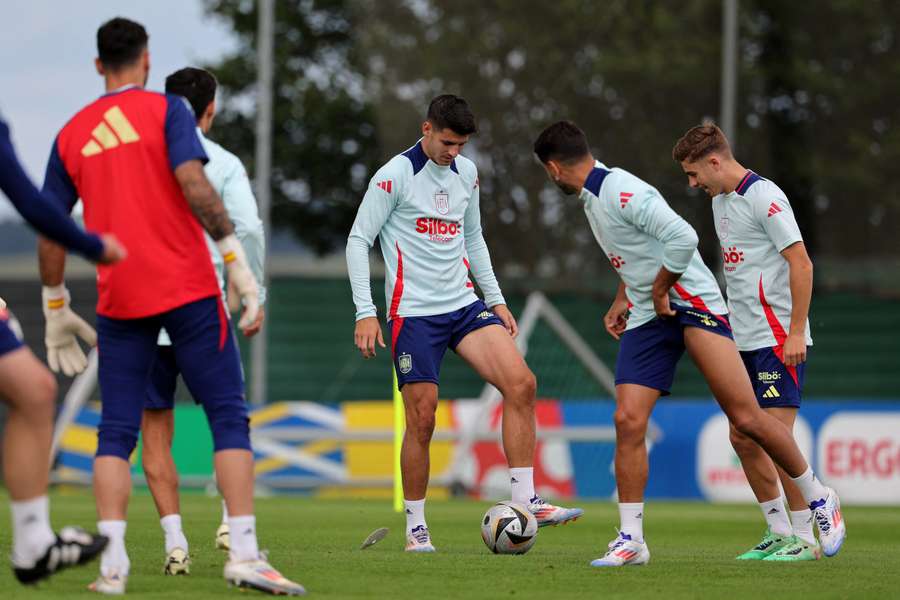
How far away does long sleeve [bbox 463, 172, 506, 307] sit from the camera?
905cm

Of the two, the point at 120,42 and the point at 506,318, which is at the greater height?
the point at 120,42

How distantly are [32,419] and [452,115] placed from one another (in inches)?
132

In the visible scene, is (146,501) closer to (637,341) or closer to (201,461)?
(201,461)

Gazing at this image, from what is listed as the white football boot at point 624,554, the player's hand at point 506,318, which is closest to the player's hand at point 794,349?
the white football boot at point 624,554

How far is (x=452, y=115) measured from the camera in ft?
27.3

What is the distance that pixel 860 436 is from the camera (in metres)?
16.1

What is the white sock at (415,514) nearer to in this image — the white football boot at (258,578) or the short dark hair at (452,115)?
the short dark hair at (452,115)

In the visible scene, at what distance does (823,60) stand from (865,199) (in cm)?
220

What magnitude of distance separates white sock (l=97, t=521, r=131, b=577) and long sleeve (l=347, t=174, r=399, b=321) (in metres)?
2.74

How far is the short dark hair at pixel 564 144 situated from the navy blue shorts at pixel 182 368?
95.8 inches

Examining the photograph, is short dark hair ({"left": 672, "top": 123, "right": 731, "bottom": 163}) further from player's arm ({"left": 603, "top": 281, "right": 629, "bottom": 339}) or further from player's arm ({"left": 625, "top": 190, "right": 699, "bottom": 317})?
player's arm ({"left": 603, "top": 281, "right": 629, "bottom": 339})

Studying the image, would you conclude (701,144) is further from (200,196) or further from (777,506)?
(200,196)

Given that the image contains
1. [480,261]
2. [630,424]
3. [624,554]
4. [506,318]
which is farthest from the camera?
[480,261]

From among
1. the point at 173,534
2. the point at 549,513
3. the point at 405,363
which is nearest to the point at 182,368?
the point at 173,534
